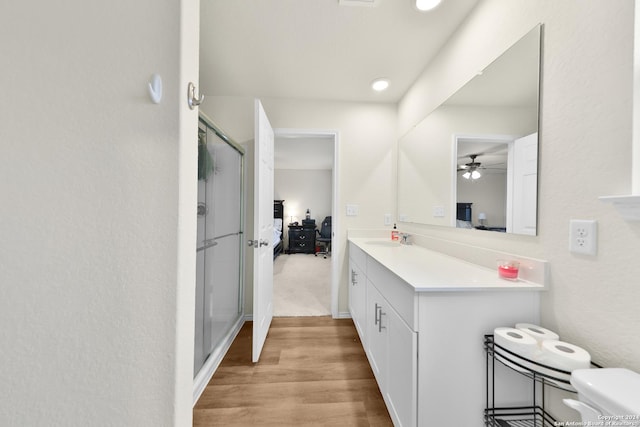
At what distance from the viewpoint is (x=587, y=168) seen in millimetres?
759

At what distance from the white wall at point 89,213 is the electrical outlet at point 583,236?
1.32 m

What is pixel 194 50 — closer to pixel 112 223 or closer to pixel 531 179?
pixel 112 223

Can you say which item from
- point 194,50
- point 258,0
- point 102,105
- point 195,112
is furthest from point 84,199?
point 258,0

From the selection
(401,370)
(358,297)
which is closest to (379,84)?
(358,297)

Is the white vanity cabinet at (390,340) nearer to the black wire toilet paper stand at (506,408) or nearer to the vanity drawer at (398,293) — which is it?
the vanity drawer at (398,293)

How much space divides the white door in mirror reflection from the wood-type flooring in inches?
47.8

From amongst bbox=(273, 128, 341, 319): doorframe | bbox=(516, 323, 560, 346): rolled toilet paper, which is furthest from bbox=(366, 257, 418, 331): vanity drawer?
bbox=(273, 128, 341, 319): doorframe

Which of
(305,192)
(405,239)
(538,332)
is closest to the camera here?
(538,332)

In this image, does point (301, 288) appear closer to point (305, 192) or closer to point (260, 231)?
point (260, 231)

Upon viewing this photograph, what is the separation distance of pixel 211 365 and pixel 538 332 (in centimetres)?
183

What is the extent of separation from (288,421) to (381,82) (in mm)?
2533

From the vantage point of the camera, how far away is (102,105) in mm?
639

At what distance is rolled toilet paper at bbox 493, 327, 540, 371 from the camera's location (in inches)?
27.4

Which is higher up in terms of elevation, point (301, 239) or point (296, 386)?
point (301, 239)
